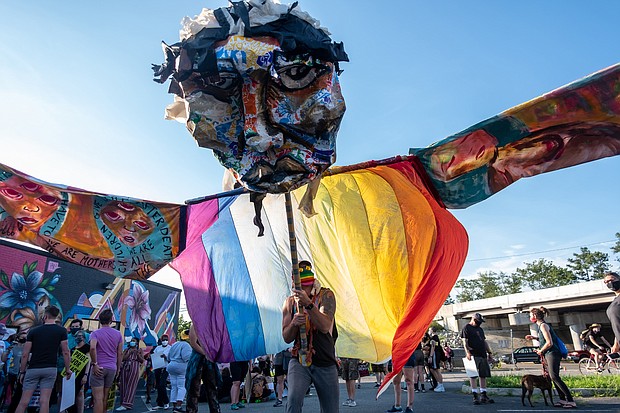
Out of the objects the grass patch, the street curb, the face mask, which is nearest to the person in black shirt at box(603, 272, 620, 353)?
the face mask

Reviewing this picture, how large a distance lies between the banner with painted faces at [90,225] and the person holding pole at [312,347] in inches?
55.3

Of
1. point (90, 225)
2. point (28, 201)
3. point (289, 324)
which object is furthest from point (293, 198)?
point (28, 201)

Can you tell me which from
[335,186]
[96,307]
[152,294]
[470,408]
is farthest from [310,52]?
[152,294]

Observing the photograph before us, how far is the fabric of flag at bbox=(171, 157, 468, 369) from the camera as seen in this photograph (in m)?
3.66

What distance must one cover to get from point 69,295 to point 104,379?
769cm

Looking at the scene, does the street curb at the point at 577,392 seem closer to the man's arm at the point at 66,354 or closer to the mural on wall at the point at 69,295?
the man's arm at the point at 66,354

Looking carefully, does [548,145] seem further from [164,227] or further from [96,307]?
[96,307]

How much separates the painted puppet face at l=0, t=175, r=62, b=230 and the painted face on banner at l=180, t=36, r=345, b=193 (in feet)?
5.90

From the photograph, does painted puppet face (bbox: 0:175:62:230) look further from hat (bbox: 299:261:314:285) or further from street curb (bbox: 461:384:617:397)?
street curb (bbox: 461:384:617:397)

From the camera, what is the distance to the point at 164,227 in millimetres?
4012

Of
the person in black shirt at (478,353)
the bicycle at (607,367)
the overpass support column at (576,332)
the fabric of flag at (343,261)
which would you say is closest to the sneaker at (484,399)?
the person in black shirt at (478,353)

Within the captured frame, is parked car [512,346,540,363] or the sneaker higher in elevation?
parked car [512,346,540,363]

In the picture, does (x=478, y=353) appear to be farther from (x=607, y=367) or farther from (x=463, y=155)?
(x=607, y=367)

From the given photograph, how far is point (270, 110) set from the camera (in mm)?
2820
